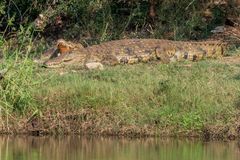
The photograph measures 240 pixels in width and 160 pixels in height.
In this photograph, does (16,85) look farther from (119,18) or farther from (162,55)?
(119,18)

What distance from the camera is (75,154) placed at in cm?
1162

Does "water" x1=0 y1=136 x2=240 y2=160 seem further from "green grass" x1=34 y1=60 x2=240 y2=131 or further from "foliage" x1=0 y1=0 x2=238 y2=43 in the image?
"foliage" x1=0 y1=0 x2=238 y2=43

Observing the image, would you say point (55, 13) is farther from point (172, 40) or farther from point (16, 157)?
point (16, 157)

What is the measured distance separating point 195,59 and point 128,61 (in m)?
1.49

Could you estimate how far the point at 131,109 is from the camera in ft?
43.0

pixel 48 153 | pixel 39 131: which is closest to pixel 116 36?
pixel 39 131

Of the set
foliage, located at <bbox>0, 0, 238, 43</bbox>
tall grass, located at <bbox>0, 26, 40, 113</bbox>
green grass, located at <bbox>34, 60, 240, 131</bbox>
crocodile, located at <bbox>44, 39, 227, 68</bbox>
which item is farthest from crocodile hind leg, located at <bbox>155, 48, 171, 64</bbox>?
tall grass, located at <bbox>0, 26, 40, 113</bbox>

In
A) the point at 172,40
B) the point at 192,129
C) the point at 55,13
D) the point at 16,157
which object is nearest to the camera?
the point at 16,157

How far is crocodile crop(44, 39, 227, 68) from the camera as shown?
16.8m

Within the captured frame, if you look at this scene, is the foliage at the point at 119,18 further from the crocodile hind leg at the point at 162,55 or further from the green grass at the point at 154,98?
the green grass at the point at 154,98

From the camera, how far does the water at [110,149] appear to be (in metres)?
11.4

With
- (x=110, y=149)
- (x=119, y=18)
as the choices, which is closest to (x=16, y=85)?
→ (x=110, y=149)

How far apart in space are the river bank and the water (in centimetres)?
23

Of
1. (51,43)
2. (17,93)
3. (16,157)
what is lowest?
(16,157)
